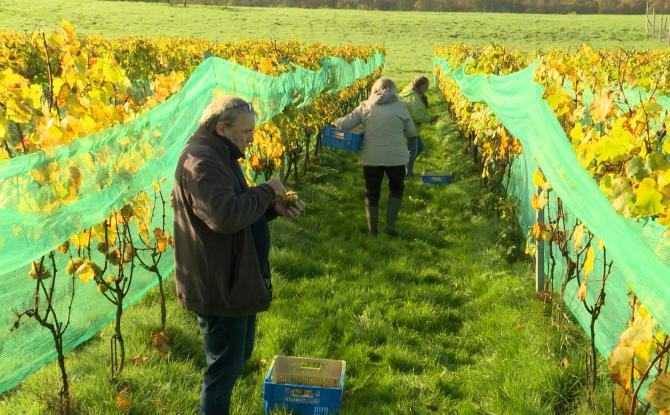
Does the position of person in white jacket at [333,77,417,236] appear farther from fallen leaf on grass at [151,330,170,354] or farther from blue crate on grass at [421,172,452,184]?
fallen leaf on grass at [151,330,170,354]

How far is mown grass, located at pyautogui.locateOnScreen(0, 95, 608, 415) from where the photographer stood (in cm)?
323

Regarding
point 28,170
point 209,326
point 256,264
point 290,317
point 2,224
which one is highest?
point 28,170

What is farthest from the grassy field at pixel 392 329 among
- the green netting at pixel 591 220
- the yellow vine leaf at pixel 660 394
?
the yellow vine leaf at pixel 660 394

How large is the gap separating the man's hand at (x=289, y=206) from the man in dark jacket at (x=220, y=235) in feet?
0.42

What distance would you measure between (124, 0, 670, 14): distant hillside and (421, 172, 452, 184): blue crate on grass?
2537 inches

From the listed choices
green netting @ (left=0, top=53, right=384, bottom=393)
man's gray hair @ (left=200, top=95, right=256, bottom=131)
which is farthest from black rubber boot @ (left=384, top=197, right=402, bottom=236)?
man's gray hair @ (left=200, top=95, right=256, bottom=131)

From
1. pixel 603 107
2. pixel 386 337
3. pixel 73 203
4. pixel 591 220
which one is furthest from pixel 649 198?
pixel 386 337

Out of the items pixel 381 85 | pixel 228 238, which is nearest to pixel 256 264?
pixel 228 238

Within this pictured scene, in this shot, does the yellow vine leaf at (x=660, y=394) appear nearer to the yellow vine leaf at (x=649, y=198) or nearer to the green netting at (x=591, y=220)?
the green netting at (x=591, y=220)

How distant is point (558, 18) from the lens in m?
55.7

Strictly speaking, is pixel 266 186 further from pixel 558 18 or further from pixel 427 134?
pixel 558 18

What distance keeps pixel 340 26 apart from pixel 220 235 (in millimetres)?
47830

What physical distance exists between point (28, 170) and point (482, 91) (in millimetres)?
5334

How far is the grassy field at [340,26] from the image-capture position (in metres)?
39.6
